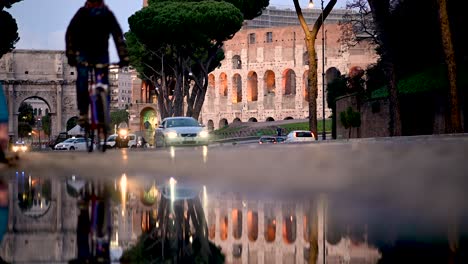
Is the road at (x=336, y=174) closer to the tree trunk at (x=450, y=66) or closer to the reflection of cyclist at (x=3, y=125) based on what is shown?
the reflection of cyclist at (x=3, y=125)

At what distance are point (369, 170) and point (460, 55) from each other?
29.4m

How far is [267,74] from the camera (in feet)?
384

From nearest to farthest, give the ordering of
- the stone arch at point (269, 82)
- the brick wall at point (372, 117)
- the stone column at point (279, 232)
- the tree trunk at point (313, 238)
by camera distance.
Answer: the tree trunk at point (313, 238) < the stone column at point (279, 232) < the brick wall at point (372, 117) < the stone arch at point (269, 82)

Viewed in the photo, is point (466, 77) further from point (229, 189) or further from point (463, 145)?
point (229, 189)

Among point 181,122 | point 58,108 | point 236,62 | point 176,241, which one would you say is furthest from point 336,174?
point 236,62

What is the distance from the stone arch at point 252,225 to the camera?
456cm

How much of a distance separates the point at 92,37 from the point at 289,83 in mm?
109464

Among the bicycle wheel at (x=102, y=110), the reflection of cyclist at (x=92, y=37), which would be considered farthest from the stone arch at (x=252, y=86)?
the reflection of cyclist at (x=92, y=37)

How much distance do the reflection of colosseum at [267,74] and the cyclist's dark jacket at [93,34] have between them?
3937 inches

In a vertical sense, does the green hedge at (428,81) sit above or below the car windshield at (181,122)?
above

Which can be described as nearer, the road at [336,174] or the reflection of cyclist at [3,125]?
the road at [336,174]

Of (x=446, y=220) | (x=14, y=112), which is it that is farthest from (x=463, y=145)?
(x=14, y=112)

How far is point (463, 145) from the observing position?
34.8 ft

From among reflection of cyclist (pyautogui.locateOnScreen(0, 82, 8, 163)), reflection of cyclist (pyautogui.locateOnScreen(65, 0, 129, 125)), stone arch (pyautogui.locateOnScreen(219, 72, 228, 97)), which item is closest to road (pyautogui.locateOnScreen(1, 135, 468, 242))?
reflection of cyclist (pyautogui.locateOnScreen(0, 82, 8, 163))
